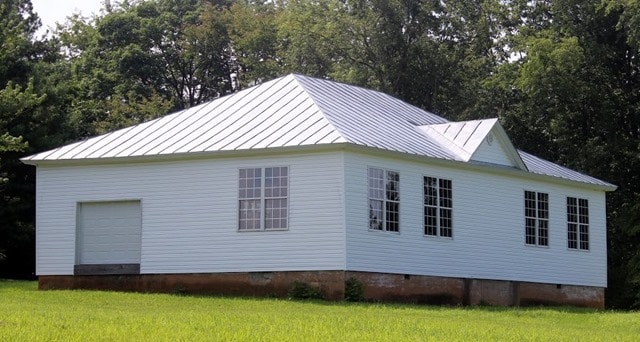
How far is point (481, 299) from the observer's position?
33.6m

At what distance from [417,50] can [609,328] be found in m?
30.1

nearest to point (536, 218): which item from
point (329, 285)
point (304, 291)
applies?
point (329, 285)

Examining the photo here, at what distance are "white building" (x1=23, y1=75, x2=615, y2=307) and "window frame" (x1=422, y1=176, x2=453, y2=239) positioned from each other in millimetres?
44

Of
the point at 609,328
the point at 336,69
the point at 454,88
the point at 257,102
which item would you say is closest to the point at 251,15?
the point at 336,69

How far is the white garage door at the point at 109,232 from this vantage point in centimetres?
3219

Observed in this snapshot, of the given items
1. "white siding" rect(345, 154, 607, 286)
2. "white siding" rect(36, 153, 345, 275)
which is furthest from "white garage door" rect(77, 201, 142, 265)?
"white siding" rect(345, 154, 607, 286)

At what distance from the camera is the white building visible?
97.9 ft

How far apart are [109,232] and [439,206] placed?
914cm

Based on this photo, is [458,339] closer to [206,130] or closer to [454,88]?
[206,130]

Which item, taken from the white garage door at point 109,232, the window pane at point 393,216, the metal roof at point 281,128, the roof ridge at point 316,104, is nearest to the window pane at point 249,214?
the metal roof at point 281,128

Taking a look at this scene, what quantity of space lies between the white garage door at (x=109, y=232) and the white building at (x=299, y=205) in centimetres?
4

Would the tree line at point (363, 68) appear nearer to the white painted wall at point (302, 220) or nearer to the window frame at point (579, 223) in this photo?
the white painted wall at point (302, 220)

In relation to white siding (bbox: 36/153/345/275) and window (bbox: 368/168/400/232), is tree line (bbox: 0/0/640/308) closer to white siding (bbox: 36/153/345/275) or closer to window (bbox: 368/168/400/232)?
white siding (bbox: 36/153/345/275)

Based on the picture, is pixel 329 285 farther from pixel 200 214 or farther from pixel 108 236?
pixel 108 236
